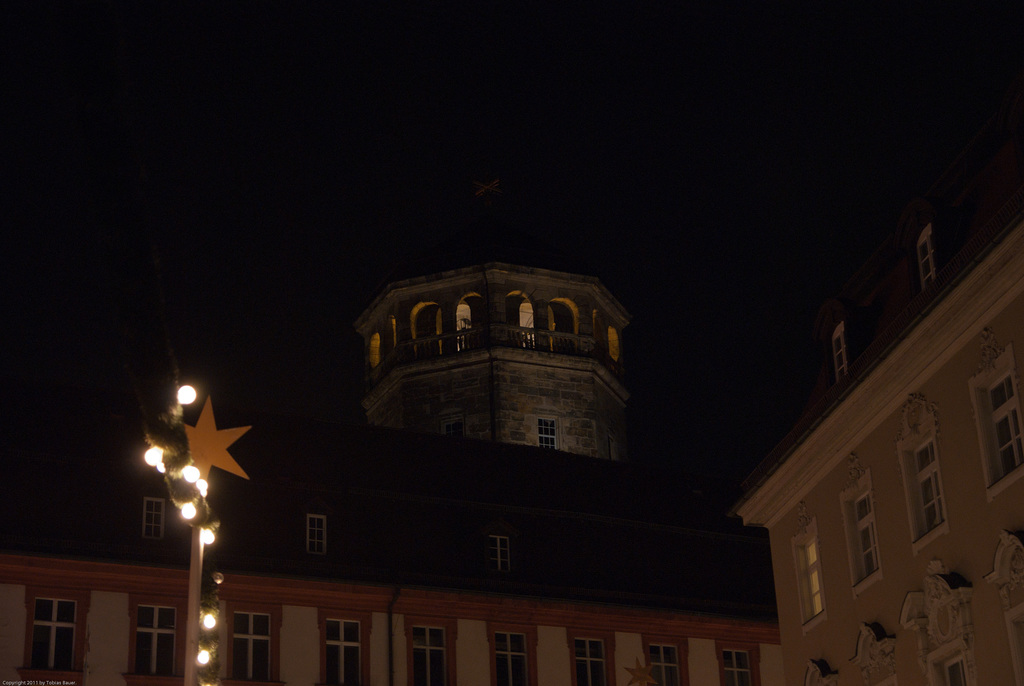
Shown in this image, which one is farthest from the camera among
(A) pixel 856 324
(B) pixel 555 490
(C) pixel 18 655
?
(B) pixel 555 490

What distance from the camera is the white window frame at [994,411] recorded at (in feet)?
76.0

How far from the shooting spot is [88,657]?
36625mm

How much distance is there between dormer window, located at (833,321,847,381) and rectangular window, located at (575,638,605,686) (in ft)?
48.2

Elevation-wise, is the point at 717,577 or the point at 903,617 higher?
the point at 717,577

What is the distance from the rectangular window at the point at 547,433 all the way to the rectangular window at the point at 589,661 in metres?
13.5

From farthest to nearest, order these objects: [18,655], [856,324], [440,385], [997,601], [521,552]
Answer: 1. [440,385]
2. [521,552]
3. [18,655]
4. [856,324]
5. [997,601]

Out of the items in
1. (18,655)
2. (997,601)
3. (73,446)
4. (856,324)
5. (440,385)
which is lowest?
(997,601)

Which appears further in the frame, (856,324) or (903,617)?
(856,324)

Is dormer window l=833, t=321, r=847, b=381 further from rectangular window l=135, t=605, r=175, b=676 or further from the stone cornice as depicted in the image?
rectangular window l=135, t=605, r=175, b=676

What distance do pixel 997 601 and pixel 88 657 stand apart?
20.6m

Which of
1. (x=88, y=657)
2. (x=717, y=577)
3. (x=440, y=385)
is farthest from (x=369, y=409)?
(x=88, y=657)

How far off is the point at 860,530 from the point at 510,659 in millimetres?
15269

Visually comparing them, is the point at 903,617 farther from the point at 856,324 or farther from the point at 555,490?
the point at 555,490

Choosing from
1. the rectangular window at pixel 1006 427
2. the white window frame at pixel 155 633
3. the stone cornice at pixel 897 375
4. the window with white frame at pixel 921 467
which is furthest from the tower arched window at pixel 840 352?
the white window frame at pixel 155 633
